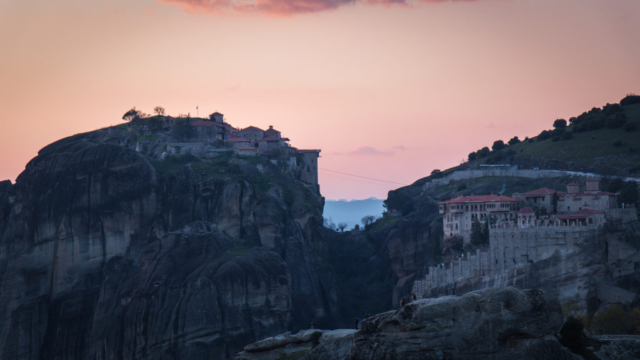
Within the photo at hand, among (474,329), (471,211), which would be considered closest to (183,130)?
(471,211)

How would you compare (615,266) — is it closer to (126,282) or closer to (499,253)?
(499,253)

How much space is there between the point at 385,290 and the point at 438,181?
22.8 meters

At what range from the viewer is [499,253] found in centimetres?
11369

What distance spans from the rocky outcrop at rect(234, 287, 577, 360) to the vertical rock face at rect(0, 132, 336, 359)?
63965 mm

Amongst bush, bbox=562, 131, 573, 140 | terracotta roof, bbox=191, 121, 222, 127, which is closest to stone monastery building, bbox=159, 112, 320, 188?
terracotta roof, bbox=191, 121, 222, 127

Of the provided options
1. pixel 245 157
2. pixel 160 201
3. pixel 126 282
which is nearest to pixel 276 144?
pixel 245 157

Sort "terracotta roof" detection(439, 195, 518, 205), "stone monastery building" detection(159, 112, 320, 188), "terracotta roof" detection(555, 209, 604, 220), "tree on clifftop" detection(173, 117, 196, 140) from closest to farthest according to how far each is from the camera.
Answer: "terracotta roof" detection(555, 209, 604, 220)
"terracotta roof" detection(439, 195, 518, 205)
"stone monastery building" detection(159, 112, 320, 188)
"tree on clifftop" detection(173, 117, 196, 140)

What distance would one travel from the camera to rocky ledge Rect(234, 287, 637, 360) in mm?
59250

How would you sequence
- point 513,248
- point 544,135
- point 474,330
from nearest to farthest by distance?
point 474,330
point 513,248
point 544,135

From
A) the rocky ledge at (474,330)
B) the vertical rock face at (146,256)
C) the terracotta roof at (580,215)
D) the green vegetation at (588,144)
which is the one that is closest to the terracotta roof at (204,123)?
the vertical rock face at (146,256)

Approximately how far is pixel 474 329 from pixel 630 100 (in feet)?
399

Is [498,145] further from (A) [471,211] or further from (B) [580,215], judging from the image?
(B) [580,215]

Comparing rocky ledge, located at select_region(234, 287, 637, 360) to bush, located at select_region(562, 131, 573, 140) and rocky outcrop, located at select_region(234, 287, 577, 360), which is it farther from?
bush, located at select_region(562, 131, 573, 140)

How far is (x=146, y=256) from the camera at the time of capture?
13500 centimetres
